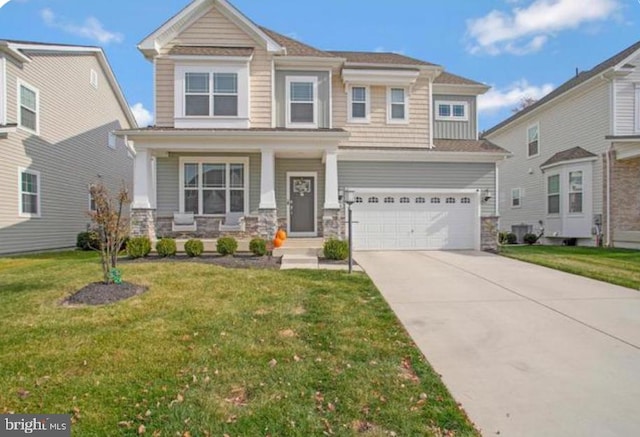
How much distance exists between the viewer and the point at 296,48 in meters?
13.6

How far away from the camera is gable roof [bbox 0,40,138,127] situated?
12393mm

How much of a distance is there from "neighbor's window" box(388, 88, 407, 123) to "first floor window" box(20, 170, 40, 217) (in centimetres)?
1298

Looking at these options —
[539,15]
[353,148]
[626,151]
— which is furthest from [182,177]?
[626,151]

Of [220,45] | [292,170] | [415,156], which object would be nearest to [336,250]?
[292,170]

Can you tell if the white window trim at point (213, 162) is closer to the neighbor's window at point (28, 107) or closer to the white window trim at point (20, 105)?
the white window trim at point (20, 105)

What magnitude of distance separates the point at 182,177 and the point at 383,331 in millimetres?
10284

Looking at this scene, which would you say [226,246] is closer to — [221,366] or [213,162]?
[213,162]

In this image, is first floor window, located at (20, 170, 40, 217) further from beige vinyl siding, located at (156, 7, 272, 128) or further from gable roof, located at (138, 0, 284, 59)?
gable roof, located at (138, 0, 284, 59)

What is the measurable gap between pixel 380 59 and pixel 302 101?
408 cm

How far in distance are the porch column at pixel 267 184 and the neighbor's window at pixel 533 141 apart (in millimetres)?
14776

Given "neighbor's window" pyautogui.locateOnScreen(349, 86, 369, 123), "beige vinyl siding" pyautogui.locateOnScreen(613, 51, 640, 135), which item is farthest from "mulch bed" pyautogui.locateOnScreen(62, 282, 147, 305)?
"beige vinyl siding" pyautogui.locateOnScreen(613, 51, 640, 135)

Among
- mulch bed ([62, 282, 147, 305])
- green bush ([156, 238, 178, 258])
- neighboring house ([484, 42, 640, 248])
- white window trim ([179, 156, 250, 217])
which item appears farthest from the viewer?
neighboring house ([484, 42, 640, 248])

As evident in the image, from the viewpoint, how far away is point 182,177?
1305cm

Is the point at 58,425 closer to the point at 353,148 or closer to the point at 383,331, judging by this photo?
the point at 383,331
